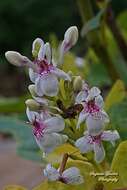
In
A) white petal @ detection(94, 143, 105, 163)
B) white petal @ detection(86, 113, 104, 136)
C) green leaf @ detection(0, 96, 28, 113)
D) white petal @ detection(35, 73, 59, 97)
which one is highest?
green leaf @ detection(0, 96, 28, 113)

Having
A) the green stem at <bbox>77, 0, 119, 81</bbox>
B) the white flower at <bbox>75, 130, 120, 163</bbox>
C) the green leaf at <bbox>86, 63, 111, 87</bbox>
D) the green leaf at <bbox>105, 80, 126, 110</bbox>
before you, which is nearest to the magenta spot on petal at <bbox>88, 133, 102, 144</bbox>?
the white flower at <bbox>75, 130, 120, 163</bbox>

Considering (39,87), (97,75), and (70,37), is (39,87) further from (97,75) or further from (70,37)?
(97,75)

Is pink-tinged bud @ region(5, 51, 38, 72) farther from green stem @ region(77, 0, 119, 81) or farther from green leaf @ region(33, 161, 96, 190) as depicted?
green stem @ region(77, 0, 119, 81)

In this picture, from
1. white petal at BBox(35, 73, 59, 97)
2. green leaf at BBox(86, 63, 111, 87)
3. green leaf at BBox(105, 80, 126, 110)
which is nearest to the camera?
white petal at BBox(35, 73, 59, 97)

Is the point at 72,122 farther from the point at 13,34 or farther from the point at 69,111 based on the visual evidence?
the point at 13,34

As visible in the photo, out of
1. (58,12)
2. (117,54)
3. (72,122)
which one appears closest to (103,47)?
(117,54)

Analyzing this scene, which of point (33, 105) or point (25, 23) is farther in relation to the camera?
point (25, 23)

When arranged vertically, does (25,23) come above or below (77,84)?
above

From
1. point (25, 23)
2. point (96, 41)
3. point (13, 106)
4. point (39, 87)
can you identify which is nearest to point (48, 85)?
point (39, 87)
